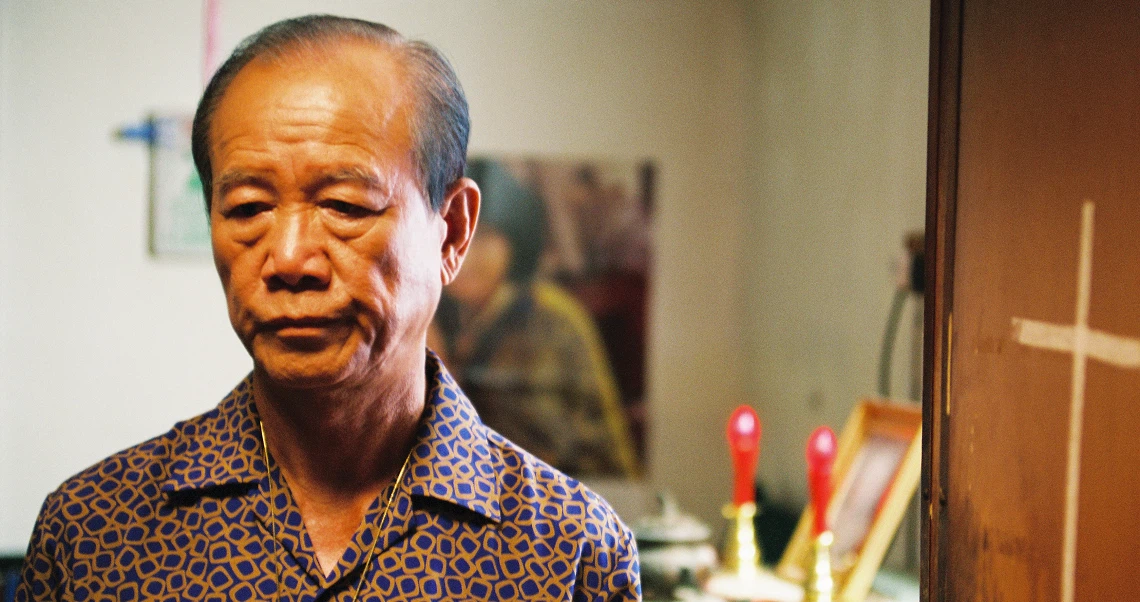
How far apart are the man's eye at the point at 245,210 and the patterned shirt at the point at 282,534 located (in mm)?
202

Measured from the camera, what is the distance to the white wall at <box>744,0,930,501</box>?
187 centimetres

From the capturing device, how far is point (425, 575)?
82cm

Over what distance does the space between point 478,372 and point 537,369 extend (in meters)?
0.15

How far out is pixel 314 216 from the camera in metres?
0.75

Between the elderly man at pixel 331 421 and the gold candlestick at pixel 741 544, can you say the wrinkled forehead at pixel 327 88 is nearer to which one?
the elderly man at pixel 331 421

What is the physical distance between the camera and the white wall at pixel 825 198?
1874 mm

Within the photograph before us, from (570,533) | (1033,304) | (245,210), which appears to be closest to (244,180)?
(245,210)

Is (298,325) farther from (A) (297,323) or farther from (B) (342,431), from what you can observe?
(B) (342,431)

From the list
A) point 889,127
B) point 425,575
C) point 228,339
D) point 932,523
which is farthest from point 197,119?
point 228,339

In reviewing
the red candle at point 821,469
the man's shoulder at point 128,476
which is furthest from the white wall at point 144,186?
the man's shoulder at point 128,476

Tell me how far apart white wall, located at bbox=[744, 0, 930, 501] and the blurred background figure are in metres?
0.43

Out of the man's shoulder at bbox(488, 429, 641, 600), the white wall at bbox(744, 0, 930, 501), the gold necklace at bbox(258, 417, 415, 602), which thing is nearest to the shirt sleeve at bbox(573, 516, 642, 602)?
the man's shoulder at bbox(488, 429, 641, 600)

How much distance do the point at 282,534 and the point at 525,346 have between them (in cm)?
176

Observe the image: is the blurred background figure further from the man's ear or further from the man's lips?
the man's lips
